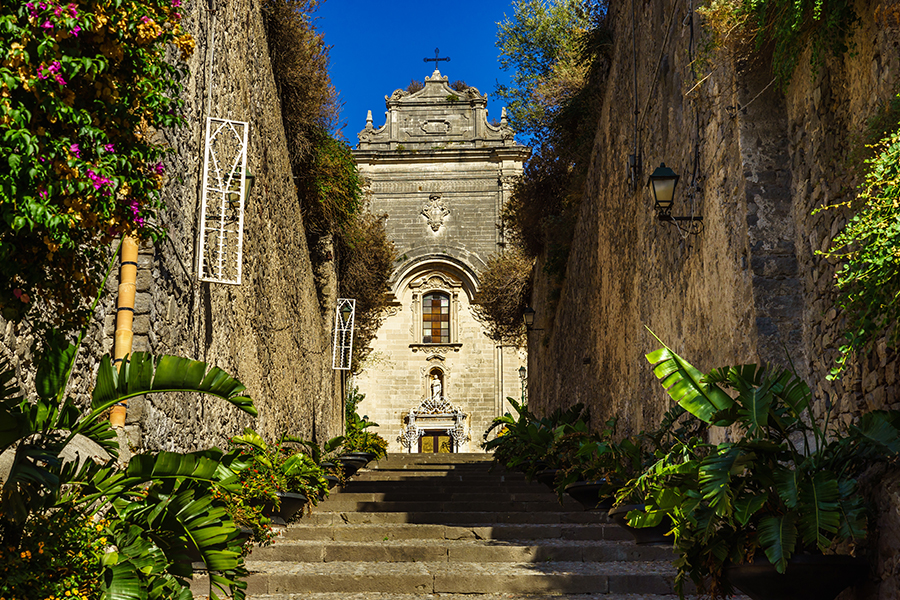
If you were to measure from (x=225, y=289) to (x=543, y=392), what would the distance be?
12945 mm

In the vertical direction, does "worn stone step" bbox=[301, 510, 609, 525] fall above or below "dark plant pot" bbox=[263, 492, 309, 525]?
below

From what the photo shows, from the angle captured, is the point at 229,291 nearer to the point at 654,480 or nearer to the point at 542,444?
the point at 542,444

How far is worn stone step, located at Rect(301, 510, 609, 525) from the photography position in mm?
9086

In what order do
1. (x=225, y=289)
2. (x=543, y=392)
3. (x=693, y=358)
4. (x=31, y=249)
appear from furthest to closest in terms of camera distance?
1. (x=543, y=392)
2. (x=225, y=289)
3. (x=693, y=358)
4. (x=31, y=249)

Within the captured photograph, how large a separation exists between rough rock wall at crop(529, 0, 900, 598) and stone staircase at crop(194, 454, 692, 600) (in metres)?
1.47

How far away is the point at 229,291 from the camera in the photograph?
8961 millimetres

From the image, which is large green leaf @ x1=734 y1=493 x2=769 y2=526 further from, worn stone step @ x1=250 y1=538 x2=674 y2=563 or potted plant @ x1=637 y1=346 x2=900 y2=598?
worn stone step @ x1=250 y1=538 x2=674 y2=563

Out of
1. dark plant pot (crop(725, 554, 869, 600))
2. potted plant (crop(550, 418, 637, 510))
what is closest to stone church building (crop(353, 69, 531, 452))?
potted plant (crop(550, 418, 637, 510))

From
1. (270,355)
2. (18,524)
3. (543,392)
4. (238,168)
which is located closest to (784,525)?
(18,524)

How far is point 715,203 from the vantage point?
6180 millimetres

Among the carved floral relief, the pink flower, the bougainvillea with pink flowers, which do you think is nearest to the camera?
the bougainvillea with pink flowers

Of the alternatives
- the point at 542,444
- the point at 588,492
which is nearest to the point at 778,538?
the point at 588,492

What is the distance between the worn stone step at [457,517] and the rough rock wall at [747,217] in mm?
1225

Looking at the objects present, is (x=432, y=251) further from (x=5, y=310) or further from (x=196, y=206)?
(x=5, y=310)
